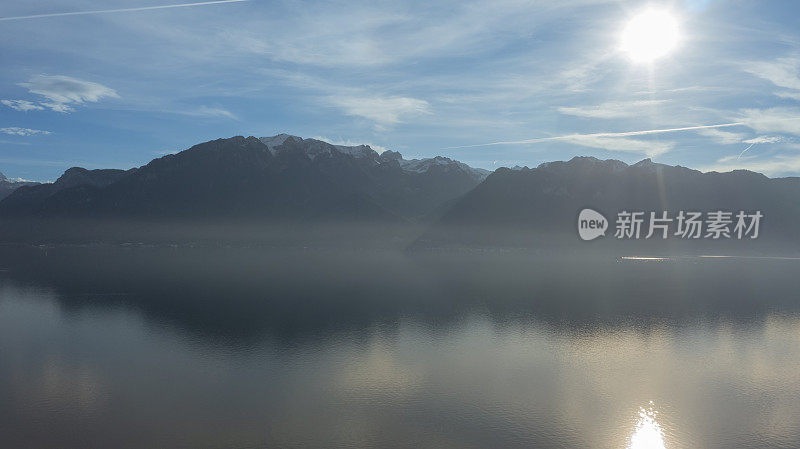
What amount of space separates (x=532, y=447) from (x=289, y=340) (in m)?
76.0

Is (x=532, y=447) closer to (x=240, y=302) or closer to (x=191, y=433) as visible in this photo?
(x=191, y=433)

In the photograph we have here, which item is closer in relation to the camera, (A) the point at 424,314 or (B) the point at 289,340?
(B) the point at 289,340

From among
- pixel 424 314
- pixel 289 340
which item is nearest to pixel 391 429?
pixel 289 340

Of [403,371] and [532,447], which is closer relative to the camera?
[532,447]

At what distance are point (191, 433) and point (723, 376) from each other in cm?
10246

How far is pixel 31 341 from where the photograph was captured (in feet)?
402

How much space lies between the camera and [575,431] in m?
70.2

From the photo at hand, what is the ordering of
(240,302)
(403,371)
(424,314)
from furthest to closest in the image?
(240,302)
(424,314)
(403,371)

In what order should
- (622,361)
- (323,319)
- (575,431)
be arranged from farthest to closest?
(323,319) < (622,361) < (575,431)

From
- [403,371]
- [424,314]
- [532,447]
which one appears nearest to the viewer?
[532,447]

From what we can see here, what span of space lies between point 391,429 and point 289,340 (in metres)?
61.9

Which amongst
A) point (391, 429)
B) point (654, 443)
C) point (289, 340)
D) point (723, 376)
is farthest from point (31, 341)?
point (723, 376)

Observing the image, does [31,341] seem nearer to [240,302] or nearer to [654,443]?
[240,302]

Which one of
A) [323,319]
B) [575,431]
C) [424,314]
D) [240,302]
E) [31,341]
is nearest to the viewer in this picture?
[575,431]
